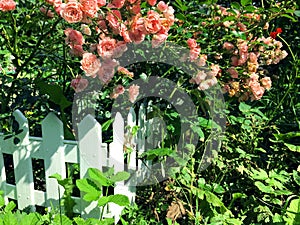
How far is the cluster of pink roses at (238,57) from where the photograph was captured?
192cm

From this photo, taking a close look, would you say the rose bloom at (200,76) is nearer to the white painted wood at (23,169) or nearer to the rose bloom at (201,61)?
the rose bloom at (201,61)

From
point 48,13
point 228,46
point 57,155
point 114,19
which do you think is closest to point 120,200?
point 57,155

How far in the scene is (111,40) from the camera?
1.45 metres

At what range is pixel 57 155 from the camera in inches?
68.1

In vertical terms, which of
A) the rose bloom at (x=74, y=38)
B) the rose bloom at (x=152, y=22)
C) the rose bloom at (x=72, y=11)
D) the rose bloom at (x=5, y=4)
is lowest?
the rose bloom at (x=74, y=38)

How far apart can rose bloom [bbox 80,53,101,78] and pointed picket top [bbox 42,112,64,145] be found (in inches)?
12.4

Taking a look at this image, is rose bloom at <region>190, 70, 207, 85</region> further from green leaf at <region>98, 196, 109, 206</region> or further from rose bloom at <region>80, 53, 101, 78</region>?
green leaf at <region>98, 196, 109, 206</region>

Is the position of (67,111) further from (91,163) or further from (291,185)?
(291,185)

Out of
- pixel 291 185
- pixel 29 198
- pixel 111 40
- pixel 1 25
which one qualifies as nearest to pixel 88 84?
pixel 111 40

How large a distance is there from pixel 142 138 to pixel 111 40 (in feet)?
2.78

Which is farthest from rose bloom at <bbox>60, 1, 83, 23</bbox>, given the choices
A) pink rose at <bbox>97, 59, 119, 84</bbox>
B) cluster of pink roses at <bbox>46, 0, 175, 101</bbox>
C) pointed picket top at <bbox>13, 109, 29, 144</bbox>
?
pointed picket top at <bbox>13, 109, 29, 144</bbox>

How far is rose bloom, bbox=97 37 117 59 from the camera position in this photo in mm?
1446

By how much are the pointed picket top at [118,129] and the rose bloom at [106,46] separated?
372mm

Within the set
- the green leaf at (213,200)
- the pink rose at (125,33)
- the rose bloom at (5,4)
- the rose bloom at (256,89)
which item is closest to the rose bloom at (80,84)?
the pink rose at (125,33)
